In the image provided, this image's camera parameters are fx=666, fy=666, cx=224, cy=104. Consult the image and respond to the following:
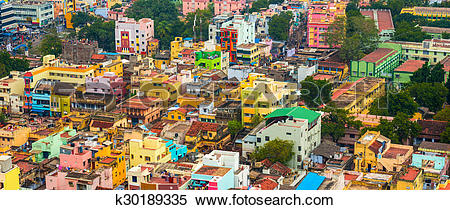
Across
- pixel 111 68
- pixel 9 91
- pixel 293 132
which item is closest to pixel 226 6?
pixel 111 68

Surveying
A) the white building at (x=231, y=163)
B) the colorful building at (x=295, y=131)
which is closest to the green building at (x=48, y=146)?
the white building at (x=231, y=163)

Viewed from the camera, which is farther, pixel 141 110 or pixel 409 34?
pixel 409 34

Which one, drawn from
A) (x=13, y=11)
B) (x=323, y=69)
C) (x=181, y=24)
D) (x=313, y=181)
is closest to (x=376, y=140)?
(x=313, y=181)

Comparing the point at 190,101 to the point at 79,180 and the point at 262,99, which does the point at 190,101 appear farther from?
the point at 79,180

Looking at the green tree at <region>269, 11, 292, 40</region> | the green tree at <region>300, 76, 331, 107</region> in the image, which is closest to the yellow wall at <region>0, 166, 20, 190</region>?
the green tree at <region>300, 76, 331, 107</region>

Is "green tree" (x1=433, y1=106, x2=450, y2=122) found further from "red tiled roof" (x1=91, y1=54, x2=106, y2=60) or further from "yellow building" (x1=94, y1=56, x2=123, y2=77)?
"red tiled roof" (x1=91, y1=54, x2=106, y2=60)

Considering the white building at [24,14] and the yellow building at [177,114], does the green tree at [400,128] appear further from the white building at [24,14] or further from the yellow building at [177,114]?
the white building at [24,14]

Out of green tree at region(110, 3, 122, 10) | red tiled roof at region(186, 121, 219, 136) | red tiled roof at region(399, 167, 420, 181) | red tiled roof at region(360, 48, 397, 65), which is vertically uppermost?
green tree at region(110, 3, 122, 10)
